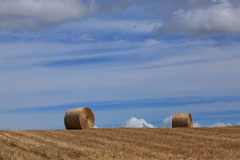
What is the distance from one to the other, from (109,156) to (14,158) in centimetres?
287

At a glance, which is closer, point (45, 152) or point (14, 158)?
point (14, 158)

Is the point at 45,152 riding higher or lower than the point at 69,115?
lower

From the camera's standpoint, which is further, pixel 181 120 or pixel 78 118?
pixel 181 120

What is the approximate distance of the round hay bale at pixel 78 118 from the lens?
22844mm

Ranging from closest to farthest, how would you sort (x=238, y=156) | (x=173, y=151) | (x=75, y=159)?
1. (x=75, y=159)
2. (x=238, y=156)
3. (x=173, y=151)

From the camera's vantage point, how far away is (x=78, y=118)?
74.6 ft

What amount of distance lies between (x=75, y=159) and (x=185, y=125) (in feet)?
51.9

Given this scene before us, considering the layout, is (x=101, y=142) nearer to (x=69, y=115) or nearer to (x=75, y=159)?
(x=75, y=159)

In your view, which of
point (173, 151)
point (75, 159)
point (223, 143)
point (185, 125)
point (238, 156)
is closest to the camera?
point (75, 159)

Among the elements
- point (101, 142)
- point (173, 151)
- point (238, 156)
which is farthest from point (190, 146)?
point (101, 142)

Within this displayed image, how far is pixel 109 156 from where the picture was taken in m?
10.9

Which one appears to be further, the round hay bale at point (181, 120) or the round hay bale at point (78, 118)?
the round hay bale at point (181, 120)

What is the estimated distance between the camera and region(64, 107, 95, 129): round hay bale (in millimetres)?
22844

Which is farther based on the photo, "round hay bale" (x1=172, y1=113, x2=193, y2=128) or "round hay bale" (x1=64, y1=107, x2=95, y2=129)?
"round hay bale" (x1=172, y1=113, x2=193, y2=128)
